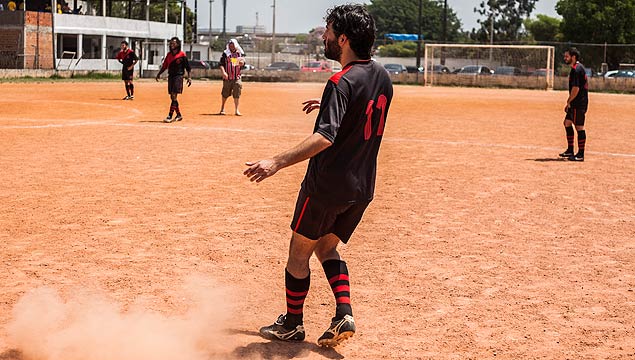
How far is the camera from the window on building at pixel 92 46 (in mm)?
65750

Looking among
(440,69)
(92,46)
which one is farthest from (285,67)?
(92,46)

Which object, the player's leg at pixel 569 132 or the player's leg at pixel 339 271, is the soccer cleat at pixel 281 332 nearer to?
the player's leg at pixel 339 271

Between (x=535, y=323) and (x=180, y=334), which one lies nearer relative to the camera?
(x=180, y=334)

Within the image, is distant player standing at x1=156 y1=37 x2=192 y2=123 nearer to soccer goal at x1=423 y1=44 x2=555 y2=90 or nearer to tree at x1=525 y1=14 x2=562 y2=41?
soccer goal at x1=423 y1=44 x2=555 y2=90

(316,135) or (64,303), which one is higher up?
(316,135)

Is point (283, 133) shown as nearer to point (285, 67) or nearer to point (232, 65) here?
point (232, 65)

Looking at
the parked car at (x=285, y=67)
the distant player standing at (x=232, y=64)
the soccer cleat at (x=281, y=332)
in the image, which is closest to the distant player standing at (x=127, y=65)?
the distant player standing at (x=232, y=64)

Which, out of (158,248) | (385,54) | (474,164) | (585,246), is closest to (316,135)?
(158,248)

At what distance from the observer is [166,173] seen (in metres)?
12.4

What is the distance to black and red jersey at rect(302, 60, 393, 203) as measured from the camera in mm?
4688

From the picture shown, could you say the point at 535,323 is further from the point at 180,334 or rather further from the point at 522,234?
the point at 522,234

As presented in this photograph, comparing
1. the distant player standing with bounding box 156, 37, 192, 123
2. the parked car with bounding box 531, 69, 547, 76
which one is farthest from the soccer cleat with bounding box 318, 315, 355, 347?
the parked car with bounding box 531, 69, 547, 76

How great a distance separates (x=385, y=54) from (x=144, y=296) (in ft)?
322

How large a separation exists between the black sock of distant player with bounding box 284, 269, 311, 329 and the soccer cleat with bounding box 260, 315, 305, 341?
0.03 meters
